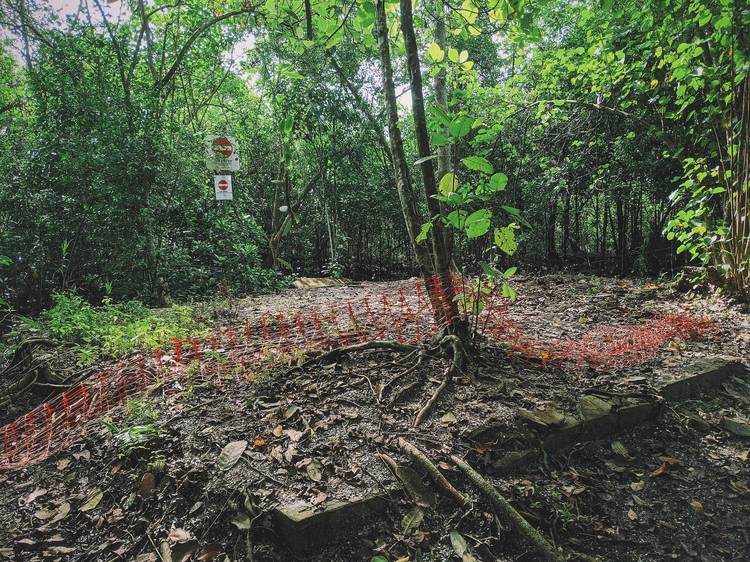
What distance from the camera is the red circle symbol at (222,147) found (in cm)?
657

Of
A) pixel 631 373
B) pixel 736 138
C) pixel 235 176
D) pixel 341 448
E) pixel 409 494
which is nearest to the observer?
pixel 409 494

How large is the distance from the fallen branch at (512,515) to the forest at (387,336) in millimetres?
10

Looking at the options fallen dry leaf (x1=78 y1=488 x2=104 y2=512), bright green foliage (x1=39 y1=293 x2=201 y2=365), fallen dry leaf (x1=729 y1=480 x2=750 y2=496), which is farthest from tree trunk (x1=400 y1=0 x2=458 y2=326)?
bright green foliage (x1=39 y1=293 x2=201 y2=365)

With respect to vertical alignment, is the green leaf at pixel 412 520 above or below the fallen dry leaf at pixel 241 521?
below

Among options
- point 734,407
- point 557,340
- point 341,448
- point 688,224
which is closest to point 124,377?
point 341,448

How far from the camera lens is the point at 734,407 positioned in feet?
8.97

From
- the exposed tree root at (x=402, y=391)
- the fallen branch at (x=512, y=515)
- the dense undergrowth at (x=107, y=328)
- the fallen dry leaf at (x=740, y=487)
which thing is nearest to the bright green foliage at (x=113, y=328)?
the dense undergrowth at (x=107, y=328)

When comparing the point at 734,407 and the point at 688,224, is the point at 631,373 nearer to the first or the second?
the point at 734,407

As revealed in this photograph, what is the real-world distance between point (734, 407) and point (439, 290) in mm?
2019

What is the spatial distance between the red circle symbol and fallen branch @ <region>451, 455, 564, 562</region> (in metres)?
6.07

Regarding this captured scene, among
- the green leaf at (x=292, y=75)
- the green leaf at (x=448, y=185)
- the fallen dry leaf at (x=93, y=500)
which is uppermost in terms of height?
the green leaf at (x=292, y=75)

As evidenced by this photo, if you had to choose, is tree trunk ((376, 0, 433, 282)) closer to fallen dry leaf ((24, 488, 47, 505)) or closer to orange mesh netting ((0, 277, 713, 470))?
orange mesh netting ((0, 277, 713, 470))

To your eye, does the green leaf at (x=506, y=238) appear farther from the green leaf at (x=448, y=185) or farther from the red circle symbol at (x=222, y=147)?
the red circle symbol at (x=222, y=147)

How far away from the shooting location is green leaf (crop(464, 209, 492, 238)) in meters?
1.95
